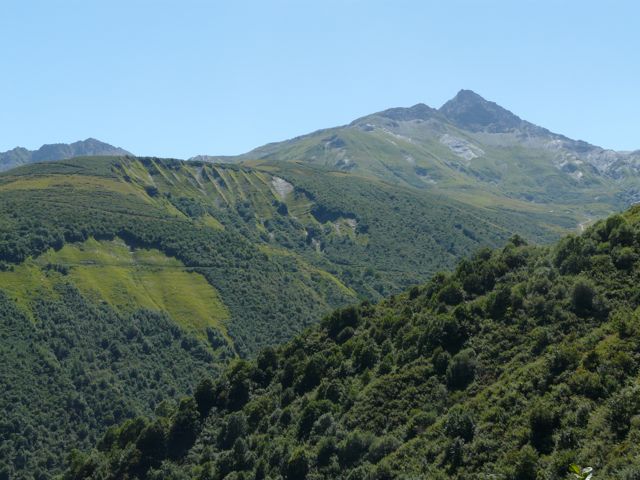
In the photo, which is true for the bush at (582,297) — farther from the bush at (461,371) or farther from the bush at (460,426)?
the bush at (460,426)

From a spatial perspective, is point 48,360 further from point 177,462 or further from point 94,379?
point 177,462

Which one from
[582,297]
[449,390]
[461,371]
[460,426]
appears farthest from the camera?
[461,371]

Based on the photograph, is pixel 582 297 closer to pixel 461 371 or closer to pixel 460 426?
pixel 461 371

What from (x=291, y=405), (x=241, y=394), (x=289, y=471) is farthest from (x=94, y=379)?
(x=289, y=471)

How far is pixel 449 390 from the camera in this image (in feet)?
208

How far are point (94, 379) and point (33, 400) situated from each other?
19144 mm

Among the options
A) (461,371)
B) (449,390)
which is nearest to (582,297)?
(461,371)

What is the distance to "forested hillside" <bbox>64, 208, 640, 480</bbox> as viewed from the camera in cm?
4603

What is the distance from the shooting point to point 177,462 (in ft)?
264

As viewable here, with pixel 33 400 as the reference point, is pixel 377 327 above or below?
above

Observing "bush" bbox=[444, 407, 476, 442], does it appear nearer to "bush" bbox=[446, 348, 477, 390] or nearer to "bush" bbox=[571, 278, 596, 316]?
"bush" bbox=[446, 348, 477, 390]

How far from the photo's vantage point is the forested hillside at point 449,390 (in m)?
46.0

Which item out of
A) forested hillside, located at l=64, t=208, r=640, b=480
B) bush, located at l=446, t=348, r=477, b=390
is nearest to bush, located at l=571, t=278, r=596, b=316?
forested hillside, located at l=64, t=208, r=640, b=480

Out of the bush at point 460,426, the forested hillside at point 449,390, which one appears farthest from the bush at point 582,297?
the bush at point 460,426
